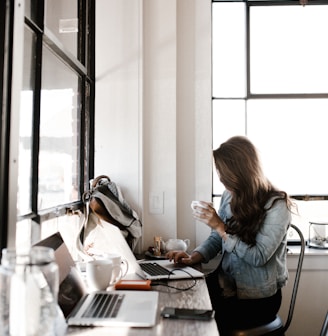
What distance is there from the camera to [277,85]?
2523 millimetres

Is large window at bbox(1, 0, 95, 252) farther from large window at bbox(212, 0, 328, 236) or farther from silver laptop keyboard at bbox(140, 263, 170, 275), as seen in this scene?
large window at bbox(212, 0, 328, 236)

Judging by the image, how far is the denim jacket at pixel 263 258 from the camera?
5.41ft

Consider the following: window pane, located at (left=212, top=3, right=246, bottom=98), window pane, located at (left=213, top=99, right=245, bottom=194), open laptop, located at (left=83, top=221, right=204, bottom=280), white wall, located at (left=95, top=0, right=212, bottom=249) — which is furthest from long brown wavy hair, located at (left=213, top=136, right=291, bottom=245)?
window pane, located at (left=212, top=3, right=246, bottom=98)

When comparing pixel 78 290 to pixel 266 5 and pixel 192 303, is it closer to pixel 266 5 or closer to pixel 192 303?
pixel 192 303

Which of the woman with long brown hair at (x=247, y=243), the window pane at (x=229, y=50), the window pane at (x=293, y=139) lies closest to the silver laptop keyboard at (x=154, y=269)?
the woman with long brown hair at (x=247, y=243)

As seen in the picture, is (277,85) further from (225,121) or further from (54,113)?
(54,113)

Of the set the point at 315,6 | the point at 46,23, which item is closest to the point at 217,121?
the point at 315,6

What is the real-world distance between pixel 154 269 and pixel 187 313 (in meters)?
0.53

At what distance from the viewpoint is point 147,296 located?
1231mm

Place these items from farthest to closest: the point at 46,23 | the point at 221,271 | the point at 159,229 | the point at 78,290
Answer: the point at 159,229 → the point at 221,271 → the point at 46,23 → the point at 78,290

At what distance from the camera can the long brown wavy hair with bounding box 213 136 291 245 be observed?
1.72 meters

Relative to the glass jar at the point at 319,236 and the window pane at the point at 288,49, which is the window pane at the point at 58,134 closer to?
the window pane at the point at 288,49

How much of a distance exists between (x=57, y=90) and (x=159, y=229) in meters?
1.01

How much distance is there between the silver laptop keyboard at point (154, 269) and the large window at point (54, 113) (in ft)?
1.33
